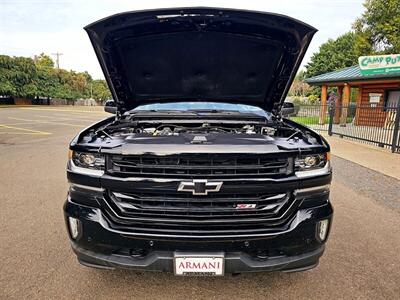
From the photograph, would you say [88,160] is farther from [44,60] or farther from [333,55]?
[44,60]

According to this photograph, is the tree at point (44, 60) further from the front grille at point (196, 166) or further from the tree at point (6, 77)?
the front grille at point (196, 166)

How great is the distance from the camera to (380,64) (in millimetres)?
16953

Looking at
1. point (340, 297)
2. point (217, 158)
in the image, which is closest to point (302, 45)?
point (217, 158)

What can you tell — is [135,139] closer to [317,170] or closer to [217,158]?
[217,158]

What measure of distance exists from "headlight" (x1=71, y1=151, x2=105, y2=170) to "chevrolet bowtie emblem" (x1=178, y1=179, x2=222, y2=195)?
1.97 feet

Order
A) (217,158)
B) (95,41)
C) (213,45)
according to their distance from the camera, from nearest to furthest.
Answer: (217,158) < (95,41) < (213,45)

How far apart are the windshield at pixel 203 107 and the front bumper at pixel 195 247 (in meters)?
1.76

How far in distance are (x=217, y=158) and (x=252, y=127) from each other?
1.20 meters

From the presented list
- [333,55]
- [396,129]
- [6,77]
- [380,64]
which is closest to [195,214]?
[396,129]

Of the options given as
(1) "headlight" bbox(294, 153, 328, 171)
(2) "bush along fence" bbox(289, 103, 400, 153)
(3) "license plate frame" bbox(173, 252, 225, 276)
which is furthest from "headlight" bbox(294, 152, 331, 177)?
(2) "bush along fence" bbox(289, 103, 400, 153)

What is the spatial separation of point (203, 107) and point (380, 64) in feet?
55.1

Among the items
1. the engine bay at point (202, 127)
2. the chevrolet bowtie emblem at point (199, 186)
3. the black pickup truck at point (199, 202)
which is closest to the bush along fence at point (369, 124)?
the engine bay at point (202, 127)

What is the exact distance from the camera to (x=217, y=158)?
2.13 meters

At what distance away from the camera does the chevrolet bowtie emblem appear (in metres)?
2.12
